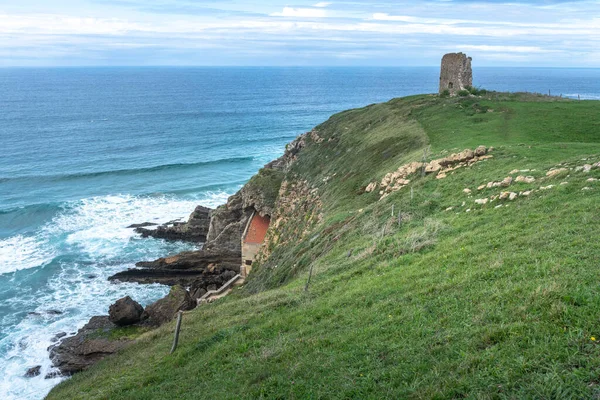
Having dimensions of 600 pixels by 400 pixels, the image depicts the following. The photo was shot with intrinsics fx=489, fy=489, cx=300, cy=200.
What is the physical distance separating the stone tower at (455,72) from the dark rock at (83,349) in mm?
39669

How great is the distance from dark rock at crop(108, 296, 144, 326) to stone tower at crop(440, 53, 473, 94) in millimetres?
37246

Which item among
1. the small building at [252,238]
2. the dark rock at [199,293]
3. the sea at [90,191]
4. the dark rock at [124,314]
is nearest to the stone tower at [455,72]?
the sea at [90,191]

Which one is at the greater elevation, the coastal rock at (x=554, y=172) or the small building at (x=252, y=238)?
the coastal rock at (x=554, y=172)

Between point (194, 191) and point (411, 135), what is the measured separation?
37.5 metres

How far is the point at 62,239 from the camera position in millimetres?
49938

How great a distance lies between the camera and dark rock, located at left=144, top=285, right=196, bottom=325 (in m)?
31.6

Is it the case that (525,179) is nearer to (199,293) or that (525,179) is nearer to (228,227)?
(199,293)

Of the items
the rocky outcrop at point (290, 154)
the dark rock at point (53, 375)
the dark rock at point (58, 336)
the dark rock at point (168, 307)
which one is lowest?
the dark rock at point (58, 336)

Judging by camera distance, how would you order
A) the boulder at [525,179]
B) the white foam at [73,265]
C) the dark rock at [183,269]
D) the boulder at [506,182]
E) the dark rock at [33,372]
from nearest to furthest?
the boulder at [525,179] < the boulder at [506,182] < the dark rock at [33,372] < the white foam at [73,265] < the dark rock at [183,269]

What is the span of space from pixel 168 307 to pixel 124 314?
2732 mm

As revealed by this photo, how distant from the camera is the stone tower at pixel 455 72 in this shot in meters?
49.4

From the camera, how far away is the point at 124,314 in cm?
3123

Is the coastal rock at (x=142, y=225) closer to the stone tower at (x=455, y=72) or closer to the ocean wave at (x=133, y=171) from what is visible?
the ocean wave at (x=133, y=171)

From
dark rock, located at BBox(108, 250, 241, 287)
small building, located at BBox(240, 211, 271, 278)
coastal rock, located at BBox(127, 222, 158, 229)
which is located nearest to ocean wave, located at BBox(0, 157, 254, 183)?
coastal rock, located at BBox(127, 222, 158, 229)
